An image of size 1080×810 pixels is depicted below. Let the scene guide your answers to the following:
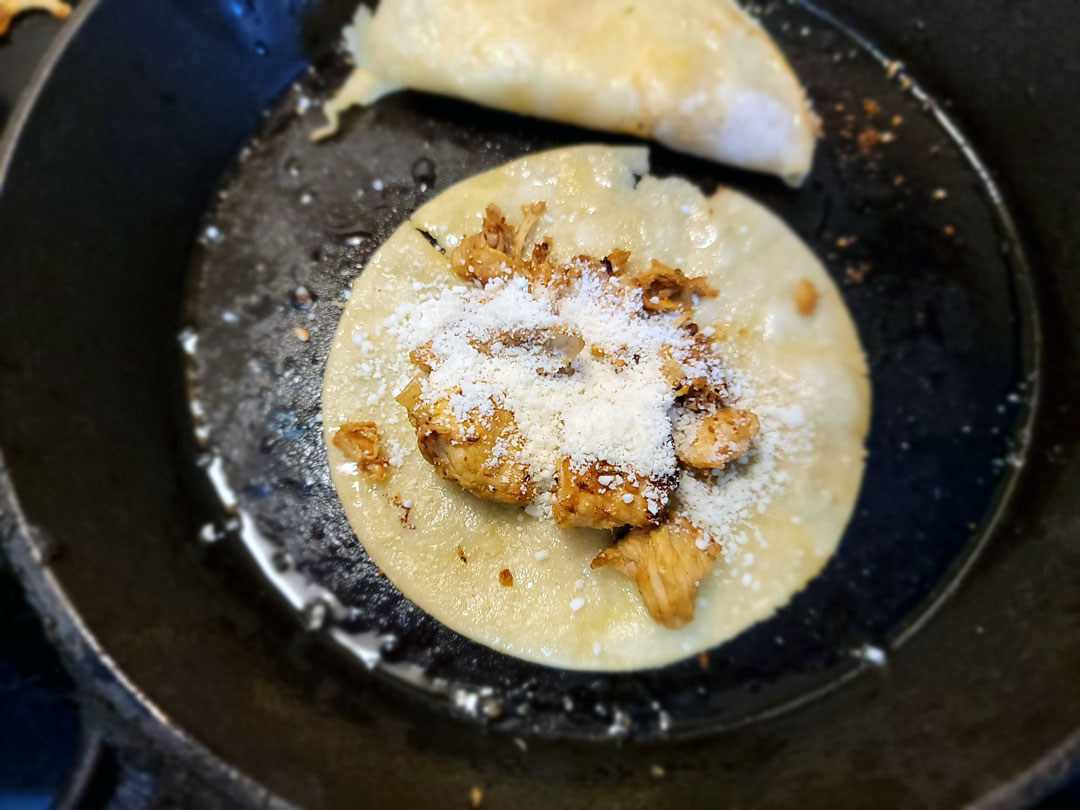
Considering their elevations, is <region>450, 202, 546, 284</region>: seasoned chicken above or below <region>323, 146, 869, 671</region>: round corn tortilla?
above

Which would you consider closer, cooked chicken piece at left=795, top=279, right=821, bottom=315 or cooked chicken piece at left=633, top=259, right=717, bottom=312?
cooked chicken piece at left=633, top=259, right=717, bottom=312

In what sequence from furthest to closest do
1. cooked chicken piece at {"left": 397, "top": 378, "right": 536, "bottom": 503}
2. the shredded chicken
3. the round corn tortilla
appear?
the shredded chicken < the round corn tortilla < cooked chicken piece at {"left": 397, "top": 378, "right": 536, "bottom": 503}

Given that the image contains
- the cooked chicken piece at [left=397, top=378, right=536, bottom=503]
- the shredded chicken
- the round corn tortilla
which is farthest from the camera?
the shredded chicken

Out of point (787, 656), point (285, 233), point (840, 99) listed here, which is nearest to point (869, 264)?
point (840, 99)

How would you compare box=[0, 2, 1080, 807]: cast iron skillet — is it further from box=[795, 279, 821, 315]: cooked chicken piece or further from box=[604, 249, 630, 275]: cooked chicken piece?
box=[604, 249, 630, 275]: cooked chicken piece

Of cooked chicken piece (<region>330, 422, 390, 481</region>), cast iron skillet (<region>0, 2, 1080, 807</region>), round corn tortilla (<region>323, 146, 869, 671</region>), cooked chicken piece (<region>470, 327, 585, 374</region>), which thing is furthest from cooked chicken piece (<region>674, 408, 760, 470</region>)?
cooked chicken piece (<region>330, 422, 390, 481</region>)

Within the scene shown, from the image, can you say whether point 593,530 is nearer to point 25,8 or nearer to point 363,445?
point 363,445

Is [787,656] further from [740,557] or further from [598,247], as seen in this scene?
[598,247]

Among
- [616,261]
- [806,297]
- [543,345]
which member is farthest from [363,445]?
[806,297]
